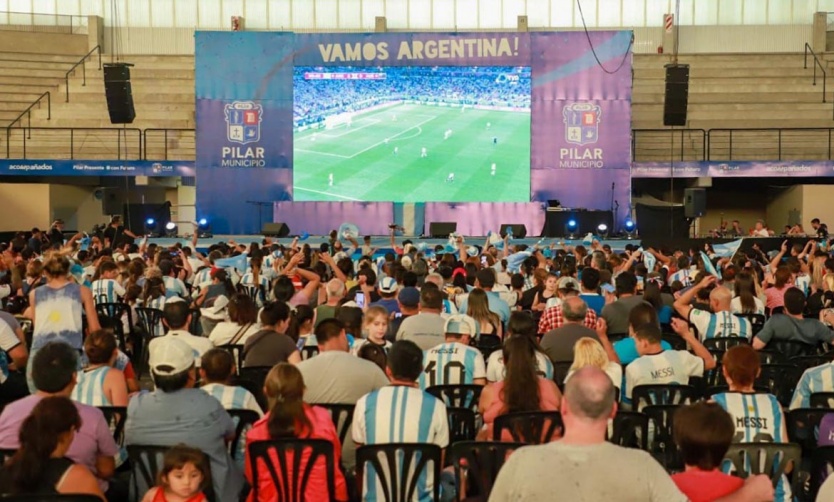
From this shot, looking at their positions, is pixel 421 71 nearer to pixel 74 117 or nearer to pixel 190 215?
pixel 190 215

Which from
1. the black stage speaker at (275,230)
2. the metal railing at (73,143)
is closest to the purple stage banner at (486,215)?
the black stage speaker at (275,230)

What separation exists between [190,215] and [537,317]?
21825 millimetres

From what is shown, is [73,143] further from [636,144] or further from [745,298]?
[745,298]

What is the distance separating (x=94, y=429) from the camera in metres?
5.64

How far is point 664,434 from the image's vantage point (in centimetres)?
679

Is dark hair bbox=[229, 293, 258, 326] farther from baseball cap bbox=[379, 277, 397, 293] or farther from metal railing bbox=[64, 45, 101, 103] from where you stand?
metal railing bbox=[64, 45, 101, 103]

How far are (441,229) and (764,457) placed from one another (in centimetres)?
2203

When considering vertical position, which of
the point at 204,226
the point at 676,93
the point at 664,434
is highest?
the point at 676,93

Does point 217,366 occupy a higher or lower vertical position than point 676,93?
lower

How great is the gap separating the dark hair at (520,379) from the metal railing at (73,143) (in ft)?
87.9

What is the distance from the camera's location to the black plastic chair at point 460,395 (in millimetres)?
7305

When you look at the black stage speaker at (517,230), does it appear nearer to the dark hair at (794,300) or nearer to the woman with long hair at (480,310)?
the woman with long hair at (480,310)

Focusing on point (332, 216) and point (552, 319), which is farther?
point (332, 216)

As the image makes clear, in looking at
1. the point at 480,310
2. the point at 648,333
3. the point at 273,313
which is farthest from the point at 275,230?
the point at 648,333
